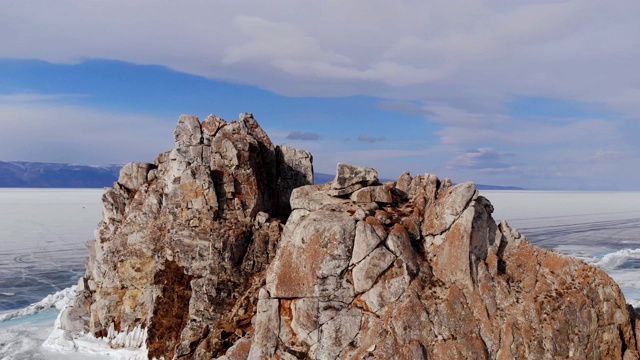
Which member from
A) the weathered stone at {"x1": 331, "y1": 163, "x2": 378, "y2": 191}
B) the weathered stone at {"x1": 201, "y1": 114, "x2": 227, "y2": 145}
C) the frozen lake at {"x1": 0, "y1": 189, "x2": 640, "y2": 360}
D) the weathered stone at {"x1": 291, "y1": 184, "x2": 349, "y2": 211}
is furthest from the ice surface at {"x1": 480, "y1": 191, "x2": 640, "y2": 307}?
the weathered stone at {"x1": 201, "y1": 114, "x2": 227, "y2": 145}

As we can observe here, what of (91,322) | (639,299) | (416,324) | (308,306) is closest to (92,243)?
(91,322)

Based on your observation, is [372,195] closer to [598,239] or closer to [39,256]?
[39,256]

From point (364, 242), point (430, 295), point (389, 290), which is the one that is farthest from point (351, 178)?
point (430, 295)

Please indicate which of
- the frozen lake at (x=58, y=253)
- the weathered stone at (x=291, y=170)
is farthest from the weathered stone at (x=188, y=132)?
the frozen lake at (x=58, y=253)

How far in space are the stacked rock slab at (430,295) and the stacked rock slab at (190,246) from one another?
639 cm

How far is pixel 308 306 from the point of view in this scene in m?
19.9

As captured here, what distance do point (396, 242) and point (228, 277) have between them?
37.1 feet

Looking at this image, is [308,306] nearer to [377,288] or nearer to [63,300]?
[377,288]

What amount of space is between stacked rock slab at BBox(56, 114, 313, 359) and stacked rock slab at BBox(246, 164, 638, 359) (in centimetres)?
639

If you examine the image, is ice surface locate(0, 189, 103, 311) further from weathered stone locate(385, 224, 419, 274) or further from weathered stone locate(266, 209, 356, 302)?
weathered stone locate(385, 224, 419, 274)

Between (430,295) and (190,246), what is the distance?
46.6 ft

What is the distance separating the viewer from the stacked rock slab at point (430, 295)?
19.3m

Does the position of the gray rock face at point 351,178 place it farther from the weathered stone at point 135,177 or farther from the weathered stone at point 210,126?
the weathered stone at point 135,177

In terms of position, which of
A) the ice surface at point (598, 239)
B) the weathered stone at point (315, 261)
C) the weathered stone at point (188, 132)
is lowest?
the ice surface at point (598, 239)
